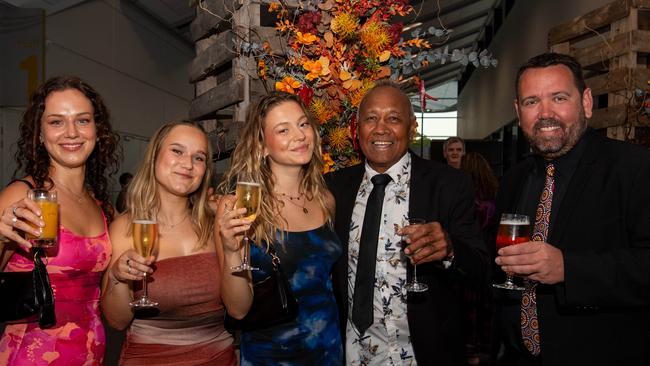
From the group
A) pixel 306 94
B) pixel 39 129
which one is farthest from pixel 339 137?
pixel 39 129

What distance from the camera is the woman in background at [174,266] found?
85.7 inches

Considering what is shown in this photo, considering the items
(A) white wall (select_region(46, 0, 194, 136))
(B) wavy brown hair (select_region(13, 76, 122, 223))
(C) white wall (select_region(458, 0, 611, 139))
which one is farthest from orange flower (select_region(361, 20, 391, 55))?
(A) white wall (select_region(46, 0, 194, 136))

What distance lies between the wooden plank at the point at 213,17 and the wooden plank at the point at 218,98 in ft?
1.02

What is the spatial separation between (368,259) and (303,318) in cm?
36

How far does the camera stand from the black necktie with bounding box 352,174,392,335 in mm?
2295

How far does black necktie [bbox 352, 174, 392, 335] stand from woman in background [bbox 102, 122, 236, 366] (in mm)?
559

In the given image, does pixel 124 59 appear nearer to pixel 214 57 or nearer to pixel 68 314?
pixel 214 57

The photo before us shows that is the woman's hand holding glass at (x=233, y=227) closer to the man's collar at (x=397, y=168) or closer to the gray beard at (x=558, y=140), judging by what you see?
the man's collar at (x=397, y=168)

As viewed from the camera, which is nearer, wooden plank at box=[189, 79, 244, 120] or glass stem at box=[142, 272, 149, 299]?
glass stem at box=[142, 272, 149, 299]

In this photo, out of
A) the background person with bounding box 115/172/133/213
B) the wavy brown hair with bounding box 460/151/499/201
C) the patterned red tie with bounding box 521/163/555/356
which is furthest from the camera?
the wavy brown hair with bounding box 460/151/499/201

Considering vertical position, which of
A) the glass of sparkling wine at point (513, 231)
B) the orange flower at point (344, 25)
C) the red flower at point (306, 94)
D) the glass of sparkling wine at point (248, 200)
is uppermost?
the orange flower at point (344, 25)

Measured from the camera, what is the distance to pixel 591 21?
407 cm

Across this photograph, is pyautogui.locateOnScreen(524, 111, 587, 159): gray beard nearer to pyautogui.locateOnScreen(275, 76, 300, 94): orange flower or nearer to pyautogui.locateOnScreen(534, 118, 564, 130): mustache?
pyautogui.locateOnScreen(534, 118, 564, 130): mustache

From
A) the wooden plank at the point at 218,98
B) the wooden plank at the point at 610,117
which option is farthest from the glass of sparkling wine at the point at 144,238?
the wooden plank at the point at 610,117
